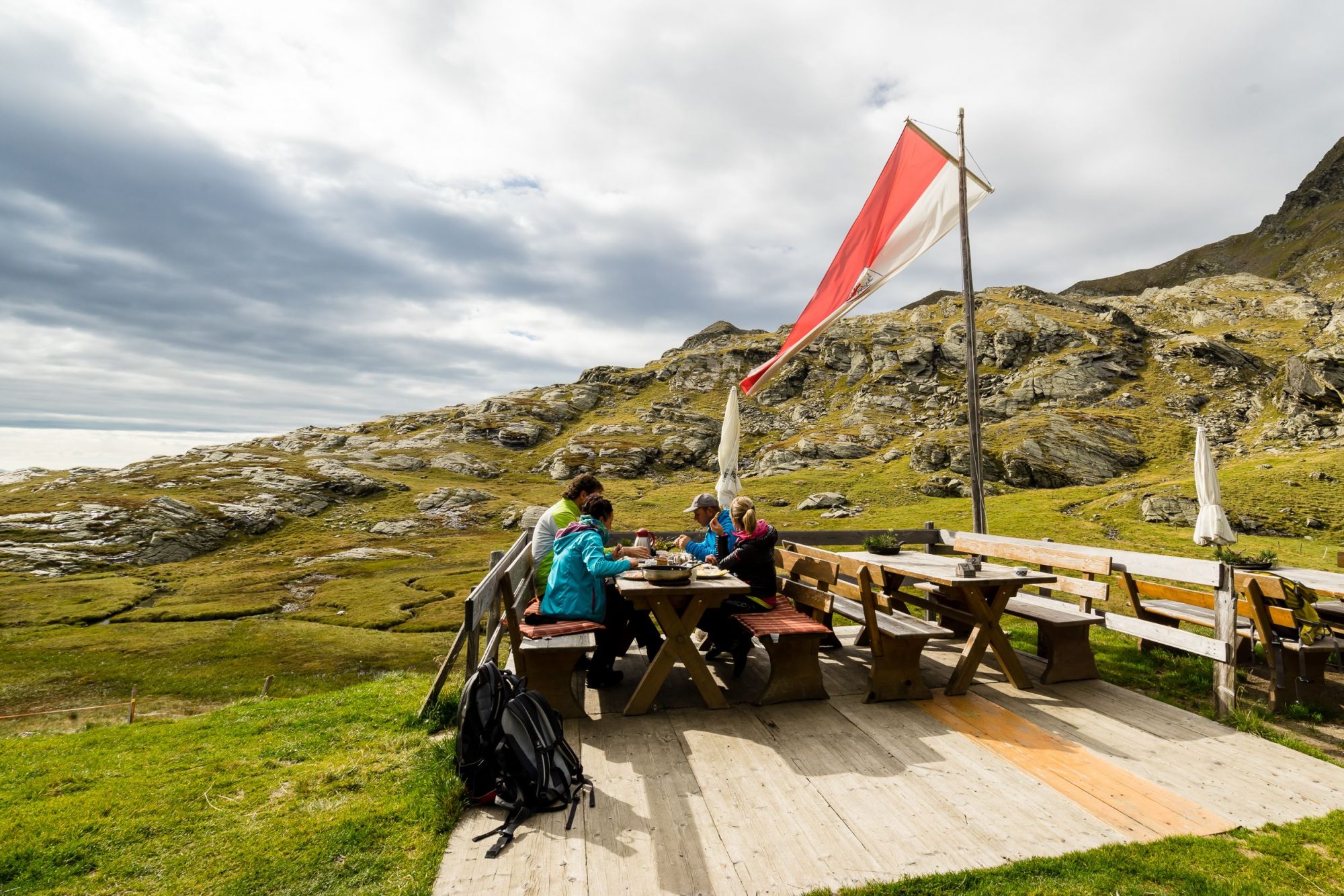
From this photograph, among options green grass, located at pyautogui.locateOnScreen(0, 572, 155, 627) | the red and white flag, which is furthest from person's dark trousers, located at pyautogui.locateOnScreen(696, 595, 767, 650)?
green grass, located at pyautogui.locateOnScreen(0, 572, 155, 627)

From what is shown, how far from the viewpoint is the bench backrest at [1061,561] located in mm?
7531

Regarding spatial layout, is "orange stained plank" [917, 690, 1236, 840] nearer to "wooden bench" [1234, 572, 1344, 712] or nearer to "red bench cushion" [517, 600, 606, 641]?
"wooden bench" [1234, 572, 1344, 712]

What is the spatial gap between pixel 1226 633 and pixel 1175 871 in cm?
415

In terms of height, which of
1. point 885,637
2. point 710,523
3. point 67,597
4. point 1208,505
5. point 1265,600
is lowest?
point 67,597

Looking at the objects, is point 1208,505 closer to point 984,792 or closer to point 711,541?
point 711,541

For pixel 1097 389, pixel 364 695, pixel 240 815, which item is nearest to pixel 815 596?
pixel 240 815

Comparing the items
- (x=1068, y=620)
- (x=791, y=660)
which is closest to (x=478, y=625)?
(x=791, y=660)

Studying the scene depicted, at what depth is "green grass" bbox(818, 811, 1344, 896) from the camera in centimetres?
357

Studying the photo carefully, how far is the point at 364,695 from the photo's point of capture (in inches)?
352

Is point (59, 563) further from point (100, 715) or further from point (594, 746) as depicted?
point (594, 746)

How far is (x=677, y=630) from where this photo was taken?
6410 mm

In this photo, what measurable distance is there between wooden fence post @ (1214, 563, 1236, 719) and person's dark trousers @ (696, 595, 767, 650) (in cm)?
513

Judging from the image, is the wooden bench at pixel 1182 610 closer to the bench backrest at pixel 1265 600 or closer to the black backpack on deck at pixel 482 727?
the bench backrest at pixel 1265 600

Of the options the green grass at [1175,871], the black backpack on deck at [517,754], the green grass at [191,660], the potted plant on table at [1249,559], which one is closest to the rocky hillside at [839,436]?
the potted plant on table at [1249,559]
